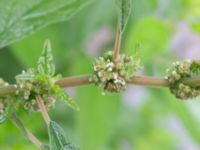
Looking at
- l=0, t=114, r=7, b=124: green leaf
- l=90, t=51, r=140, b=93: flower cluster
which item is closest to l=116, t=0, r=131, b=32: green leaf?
l=90, t=51, r=140, b=93: flower cluster

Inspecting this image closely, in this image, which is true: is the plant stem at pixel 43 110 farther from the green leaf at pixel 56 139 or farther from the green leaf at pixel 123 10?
the green leaf at pixel 123 10

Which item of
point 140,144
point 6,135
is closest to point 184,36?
point 140,144

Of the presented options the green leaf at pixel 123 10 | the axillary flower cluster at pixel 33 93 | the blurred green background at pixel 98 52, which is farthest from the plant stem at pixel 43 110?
the blurred green background at pixel 98 52

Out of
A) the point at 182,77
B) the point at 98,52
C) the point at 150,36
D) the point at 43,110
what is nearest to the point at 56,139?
the point at 43,110

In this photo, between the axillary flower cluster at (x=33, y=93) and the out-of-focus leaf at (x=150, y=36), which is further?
the out-of-focus leaf at (x=150, y=36)

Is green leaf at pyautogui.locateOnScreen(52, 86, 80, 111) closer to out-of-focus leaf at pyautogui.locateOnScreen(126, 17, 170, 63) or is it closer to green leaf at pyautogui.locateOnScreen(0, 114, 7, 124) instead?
green leaf at pyautogui.locateOnScreen(0, 114, 7, 124)
